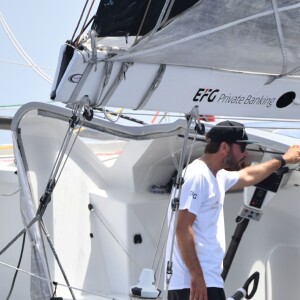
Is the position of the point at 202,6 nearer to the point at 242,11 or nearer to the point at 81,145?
the point at 242,11

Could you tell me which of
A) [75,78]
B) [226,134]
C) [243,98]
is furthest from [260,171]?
[75,78]

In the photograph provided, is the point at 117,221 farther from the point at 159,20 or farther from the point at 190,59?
the point at 159,20

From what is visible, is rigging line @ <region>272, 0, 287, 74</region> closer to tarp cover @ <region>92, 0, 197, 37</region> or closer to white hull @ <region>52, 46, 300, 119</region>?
white hull @ <region>52, 46, 300, 119</region>

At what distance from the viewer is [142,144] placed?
5.80 meters

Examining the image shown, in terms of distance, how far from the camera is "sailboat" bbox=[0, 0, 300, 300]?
3.61 m

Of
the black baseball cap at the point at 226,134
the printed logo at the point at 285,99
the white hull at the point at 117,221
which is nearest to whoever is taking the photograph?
the printed logo at the point at 285,99

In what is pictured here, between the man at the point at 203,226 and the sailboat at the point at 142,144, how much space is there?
14 centimetres

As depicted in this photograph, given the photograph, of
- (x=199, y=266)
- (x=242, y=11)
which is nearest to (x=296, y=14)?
(x=242, y=11)

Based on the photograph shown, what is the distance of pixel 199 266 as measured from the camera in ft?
13.2

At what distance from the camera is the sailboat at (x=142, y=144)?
3609mm

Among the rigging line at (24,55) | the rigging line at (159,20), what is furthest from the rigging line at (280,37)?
the rigging line at (24,55)

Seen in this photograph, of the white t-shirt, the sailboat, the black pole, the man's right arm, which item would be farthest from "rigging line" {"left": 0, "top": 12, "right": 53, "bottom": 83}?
the man's right arm

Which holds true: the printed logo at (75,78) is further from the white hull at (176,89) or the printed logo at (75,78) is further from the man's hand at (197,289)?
the man's hand at (197,289)

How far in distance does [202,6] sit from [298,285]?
2500 millimetres
